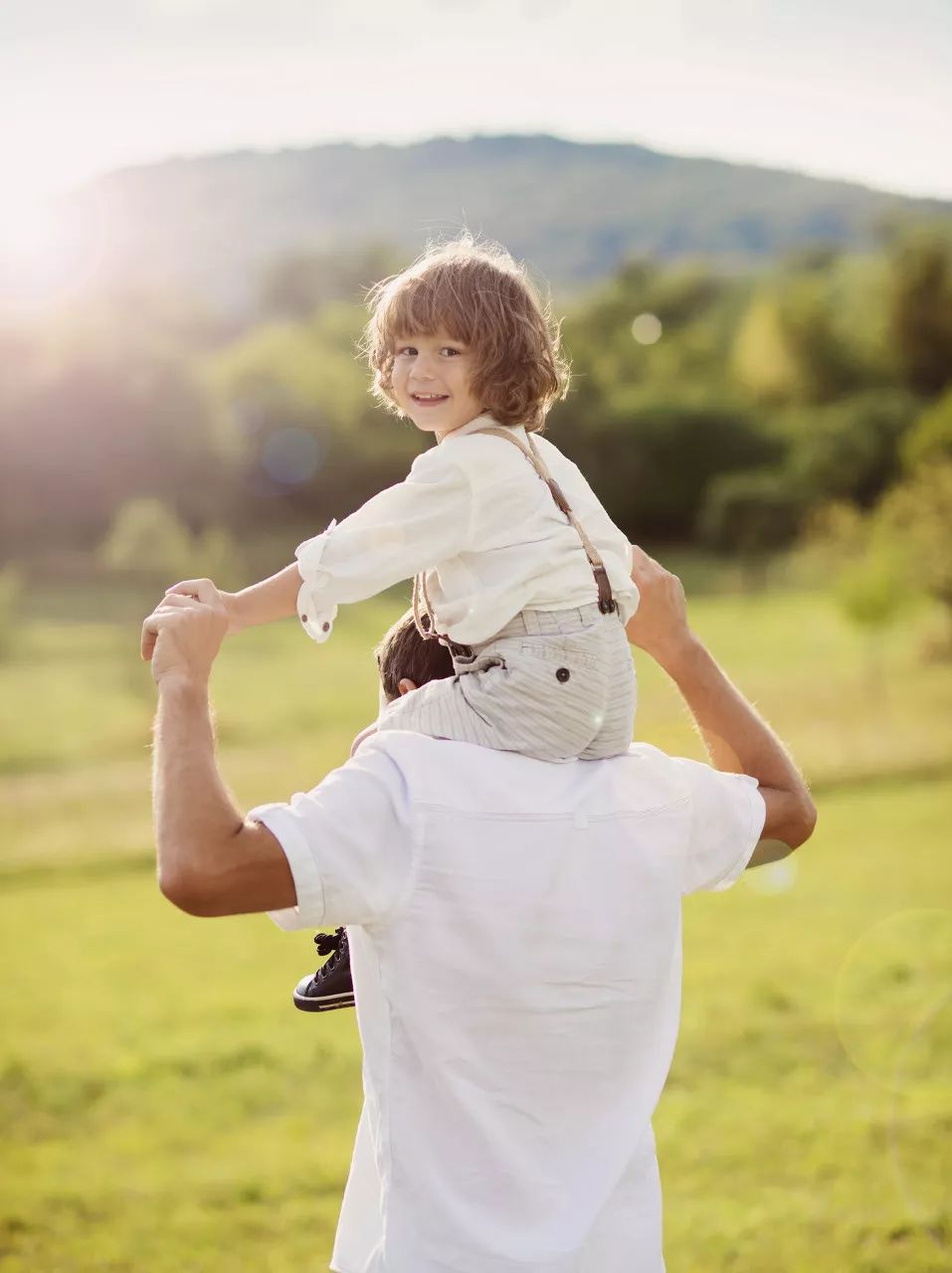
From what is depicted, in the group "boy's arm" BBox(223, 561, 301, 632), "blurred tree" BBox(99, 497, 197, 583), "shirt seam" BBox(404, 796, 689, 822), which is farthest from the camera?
"blurred tree" BBox(99, 497, 197, 583)

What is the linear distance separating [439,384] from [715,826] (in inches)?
20.5

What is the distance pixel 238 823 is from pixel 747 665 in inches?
742

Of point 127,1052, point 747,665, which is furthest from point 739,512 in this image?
point 127,1052

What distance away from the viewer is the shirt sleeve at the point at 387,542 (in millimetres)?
1166

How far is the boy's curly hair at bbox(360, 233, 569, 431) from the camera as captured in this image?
127cm

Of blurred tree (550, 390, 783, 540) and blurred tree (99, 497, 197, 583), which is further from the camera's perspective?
blurred tree (550, 390, 783, 540)

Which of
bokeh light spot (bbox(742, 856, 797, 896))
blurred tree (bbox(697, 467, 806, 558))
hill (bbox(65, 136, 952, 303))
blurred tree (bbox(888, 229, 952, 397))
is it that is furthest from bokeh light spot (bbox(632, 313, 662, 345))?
bokeh light spot (bbox(742, 856, 797, 896))

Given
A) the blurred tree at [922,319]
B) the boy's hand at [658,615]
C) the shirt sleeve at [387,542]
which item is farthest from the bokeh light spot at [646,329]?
the shirt sleeve at [387,542]

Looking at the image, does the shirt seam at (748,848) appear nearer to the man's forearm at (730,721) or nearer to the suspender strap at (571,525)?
the man's forearm at (730,721)

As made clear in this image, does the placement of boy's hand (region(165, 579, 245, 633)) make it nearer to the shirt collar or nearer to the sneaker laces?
the shirt collar

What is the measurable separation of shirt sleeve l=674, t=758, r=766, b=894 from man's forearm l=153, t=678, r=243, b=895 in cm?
47

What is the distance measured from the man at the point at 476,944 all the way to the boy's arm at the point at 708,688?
0.18 metres

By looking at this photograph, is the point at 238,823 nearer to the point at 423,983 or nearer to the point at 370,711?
the point at 423,983

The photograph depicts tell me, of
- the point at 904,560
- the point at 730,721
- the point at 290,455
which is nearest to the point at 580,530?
the point at 730,721
